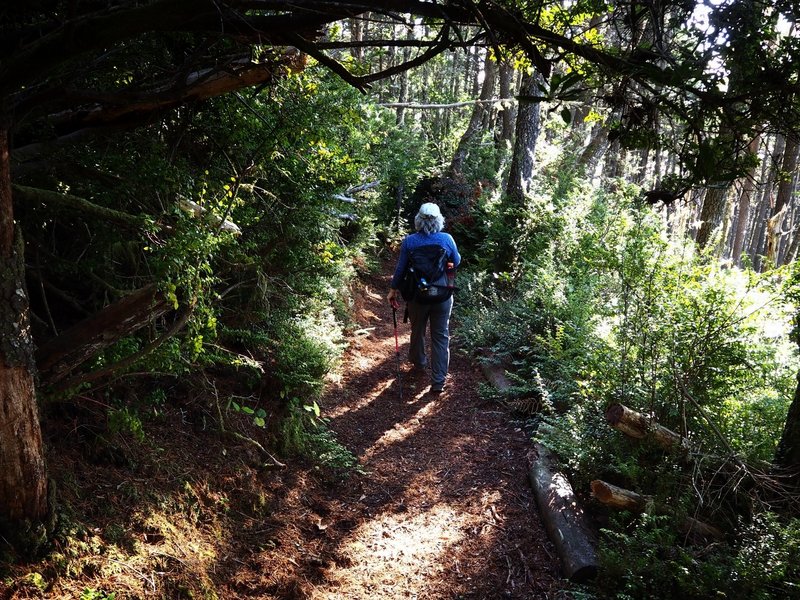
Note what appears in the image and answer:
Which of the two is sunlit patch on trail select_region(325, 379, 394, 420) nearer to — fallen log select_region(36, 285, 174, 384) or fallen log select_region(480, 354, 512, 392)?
fallen log select_region(480, 354, 512, 392)

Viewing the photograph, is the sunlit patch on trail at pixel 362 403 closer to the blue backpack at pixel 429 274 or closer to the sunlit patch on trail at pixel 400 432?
the sunlit patch on trail at pixel 400 432

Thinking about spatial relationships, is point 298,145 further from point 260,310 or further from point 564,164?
point 564,164

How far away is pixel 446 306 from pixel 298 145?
350cm

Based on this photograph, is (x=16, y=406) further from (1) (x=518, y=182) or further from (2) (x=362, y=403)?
(1) (x=518, y=182)

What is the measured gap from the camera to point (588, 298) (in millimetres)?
8000

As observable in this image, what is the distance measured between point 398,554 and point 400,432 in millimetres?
2267

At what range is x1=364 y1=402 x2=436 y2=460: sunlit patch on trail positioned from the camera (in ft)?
20.9

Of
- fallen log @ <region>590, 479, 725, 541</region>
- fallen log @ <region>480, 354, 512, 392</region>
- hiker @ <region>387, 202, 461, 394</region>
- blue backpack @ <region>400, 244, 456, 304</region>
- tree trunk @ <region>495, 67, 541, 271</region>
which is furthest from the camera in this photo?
tree trunk @ <region>495, 67, 541, 271</region>

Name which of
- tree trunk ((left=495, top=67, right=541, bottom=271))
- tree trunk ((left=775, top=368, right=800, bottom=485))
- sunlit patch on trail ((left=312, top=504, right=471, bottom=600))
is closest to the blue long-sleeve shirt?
sunlit patch on trail ((left=312, top=504, right=471, bottom=600))

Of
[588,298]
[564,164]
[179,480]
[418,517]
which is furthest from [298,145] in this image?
[564,164]

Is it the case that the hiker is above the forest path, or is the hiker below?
above

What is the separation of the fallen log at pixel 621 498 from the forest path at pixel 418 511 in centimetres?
69

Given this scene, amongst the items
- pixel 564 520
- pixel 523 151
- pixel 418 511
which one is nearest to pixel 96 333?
pixel 418 511

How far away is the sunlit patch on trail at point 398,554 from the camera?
4191mm
